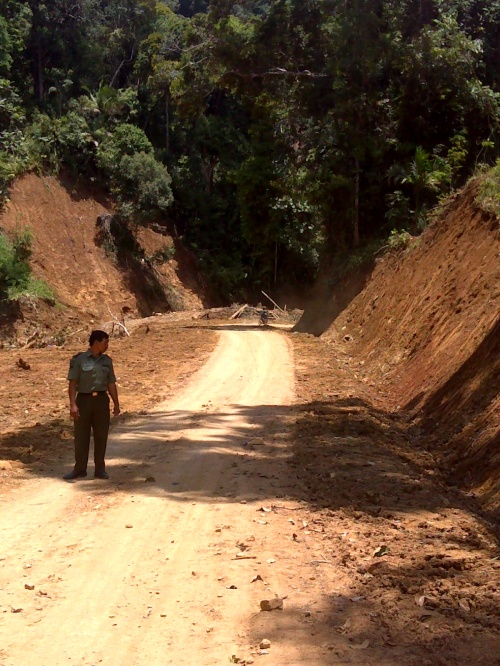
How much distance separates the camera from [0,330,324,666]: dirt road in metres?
4.73

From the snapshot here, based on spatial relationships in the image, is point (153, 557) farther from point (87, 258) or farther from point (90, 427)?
point (87, 258)

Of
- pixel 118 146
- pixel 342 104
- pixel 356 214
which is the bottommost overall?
pixel 356 214

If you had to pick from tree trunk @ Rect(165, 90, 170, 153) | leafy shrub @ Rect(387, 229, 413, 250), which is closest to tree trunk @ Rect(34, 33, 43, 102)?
tree trunk @ Rect(165, 90, 170, 153)

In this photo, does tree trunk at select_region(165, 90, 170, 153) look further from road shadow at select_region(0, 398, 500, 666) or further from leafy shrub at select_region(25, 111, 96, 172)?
road shadow at select_region(0, 398, 500, 666)

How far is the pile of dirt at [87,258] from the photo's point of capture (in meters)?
40.3

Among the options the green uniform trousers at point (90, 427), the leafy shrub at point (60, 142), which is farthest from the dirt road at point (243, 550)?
the leafy shrub at point (60, 142)

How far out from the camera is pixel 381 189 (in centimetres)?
2828

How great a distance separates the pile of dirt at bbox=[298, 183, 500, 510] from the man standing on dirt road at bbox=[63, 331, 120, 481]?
399cm

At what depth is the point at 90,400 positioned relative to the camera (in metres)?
8.84

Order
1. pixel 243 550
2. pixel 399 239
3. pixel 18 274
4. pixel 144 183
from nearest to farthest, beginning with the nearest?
pixel 243 550 → pixel 399 239 → pixel 18 274 → pixel 144 183

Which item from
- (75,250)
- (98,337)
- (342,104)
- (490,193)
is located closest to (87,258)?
(75,250)

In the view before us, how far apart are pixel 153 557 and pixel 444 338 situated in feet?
32.9

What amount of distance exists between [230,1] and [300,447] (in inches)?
890

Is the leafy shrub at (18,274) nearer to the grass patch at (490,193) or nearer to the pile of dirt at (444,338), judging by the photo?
the pile of dirt at (444,338)
